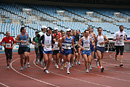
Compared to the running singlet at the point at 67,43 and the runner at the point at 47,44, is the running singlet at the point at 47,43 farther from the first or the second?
the running singlet at the point at 67,43

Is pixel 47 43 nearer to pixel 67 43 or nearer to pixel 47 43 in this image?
pixel 47 43

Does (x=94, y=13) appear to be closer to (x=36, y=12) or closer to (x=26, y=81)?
(x=36, y=12)

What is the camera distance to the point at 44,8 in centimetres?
4831

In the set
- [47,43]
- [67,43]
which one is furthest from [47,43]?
[67,43]

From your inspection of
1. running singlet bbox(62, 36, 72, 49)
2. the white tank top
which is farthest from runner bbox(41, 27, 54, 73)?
running singlet bbox(62, 36, 72, 49)

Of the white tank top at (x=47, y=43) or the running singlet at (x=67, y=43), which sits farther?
the running singlet at (x=67, y=43)

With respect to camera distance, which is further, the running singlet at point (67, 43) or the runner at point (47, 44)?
the running singlet at point (67, 43)

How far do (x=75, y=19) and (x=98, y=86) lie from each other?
39.6 metres

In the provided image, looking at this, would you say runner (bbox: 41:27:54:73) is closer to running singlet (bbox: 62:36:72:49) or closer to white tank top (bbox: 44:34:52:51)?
white tank top (bbox: 44:34:52:51)

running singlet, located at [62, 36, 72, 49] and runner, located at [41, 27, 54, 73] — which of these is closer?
runner, located at [41, 27, 54, 73]

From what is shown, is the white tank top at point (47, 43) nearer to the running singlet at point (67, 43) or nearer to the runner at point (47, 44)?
the runner at point (47, 44)

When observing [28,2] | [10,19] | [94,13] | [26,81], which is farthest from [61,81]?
[94,13]

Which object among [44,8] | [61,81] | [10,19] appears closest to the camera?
[61,81]

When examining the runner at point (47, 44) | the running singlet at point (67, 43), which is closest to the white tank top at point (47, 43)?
the runner at point (47, 44)
